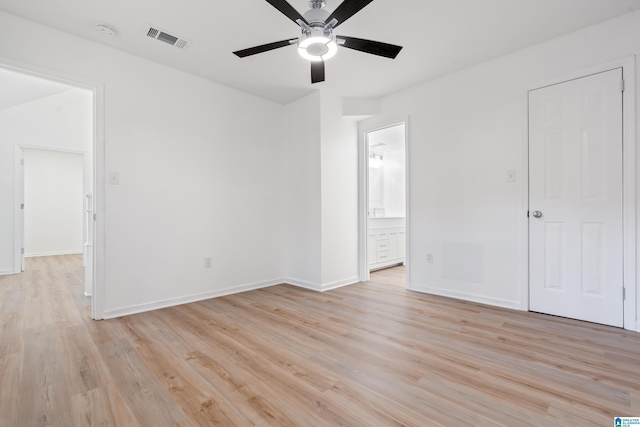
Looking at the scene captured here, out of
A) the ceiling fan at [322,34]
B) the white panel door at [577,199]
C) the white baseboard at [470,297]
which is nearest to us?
the ceiling fan at [322,34]

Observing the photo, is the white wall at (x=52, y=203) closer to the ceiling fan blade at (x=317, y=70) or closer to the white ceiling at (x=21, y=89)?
the white ceiling at (x=21, y=89)

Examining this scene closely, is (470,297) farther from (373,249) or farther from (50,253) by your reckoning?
(50,253)

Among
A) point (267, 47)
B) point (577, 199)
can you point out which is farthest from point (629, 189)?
point (267, 47)

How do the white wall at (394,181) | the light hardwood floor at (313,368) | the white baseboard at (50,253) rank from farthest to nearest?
the white baseboard at (50,253), the white wall at (394,181), the light hardwood floor at (313,368)

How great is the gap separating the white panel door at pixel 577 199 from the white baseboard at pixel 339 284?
2.13 metres

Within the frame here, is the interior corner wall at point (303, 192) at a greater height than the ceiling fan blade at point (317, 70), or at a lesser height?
lesser

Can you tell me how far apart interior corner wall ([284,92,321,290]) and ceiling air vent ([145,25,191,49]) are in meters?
1.70

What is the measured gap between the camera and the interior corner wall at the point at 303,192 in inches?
158

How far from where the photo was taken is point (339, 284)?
4.14 m

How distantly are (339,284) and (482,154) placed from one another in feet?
7.82

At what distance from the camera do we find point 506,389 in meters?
1.65

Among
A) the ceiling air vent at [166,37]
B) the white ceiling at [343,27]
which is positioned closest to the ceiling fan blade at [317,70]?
the white ceiling at [343,27]

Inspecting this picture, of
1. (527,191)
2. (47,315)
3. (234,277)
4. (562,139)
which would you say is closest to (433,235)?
(527,191)

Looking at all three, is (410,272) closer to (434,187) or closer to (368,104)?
(434,187)
